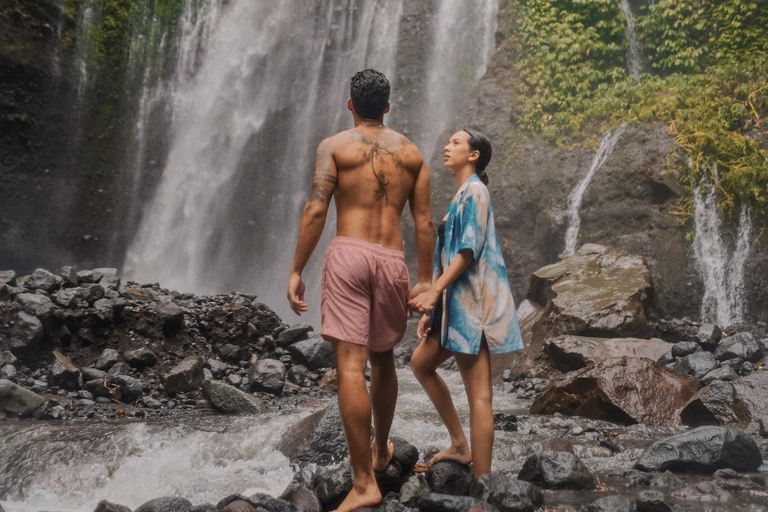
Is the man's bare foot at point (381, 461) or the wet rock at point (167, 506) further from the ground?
the man's bare foot at point (381, 461)

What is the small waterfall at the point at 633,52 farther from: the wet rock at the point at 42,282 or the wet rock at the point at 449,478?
the wet rock at the point at 449,478

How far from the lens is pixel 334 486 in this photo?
3566 millimetres

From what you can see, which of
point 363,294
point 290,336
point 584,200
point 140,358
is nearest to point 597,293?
point 584,200

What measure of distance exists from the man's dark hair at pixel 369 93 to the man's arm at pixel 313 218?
337mm

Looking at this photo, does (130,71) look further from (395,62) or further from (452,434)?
(452,434)

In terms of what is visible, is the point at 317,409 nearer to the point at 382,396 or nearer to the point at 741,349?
the point at 382,396

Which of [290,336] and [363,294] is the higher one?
[363,294]

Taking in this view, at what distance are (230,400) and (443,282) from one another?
395 cm

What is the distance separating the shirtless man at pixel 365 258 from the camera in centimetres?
328

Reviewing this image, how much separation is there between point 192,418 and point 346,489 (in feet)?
10.6

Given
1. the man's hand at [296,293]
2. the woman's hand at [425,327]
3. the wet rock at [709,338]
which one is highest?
the man's hand at [296,293]

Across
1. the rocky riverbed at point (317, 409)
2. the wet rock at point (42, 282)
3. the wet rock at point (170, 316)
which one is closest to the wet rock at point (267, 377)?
the rocky riverbed at point (317, 409)

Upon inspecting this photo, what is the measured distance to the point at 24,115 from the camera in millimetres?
16891

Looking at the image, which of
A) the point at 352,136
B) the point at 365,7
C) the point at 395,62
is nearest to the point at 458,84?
the point at 395,62
